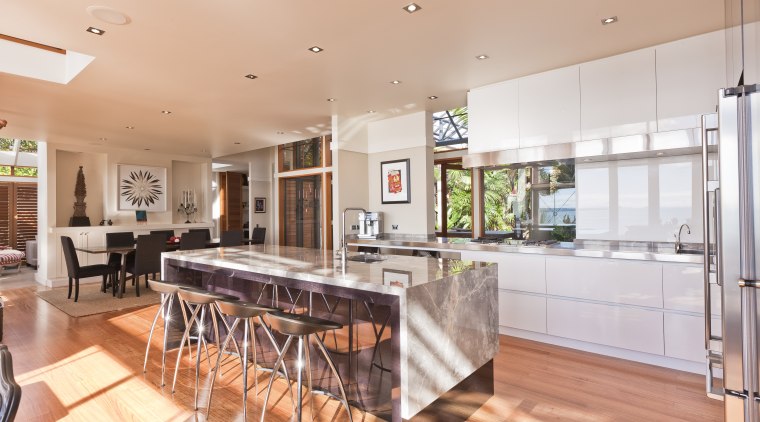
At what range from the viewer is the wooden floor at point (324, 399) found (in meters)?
2.40

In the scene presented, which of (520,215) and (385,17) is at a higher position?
(385,17)

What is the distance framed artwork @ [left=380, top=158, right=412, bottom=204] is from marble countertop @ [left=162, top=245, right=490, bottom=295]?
2.23 metres

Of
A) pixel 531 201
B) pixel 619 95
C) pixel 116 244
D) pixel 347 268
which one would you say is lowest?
pixel 116 244

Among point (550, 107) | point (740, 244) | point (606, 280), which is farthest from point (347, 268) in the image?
point (550, 107)

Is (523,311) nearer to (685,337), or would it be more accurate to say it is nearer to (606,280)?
(606,280)

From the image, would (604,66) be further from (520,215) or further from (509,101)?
(520,215)

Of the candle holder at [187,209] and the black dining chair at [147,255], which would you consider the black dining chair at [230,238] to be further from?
the candle holder at [187,209]

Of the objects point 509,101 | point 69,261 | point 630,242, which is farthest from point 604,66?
point 69,261

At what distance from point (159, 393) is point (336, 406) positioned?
125cm

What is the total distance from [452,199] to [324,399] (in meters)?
5.08

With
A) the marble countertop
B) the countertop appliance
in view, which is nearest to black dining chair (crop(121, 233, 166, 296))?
the marble countertop

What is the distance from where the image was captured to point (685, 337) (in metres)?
2.89

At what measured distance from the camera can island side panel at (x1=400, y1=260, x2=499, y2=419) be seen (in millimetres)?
1828

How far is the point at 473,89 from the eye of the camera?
4.31m
